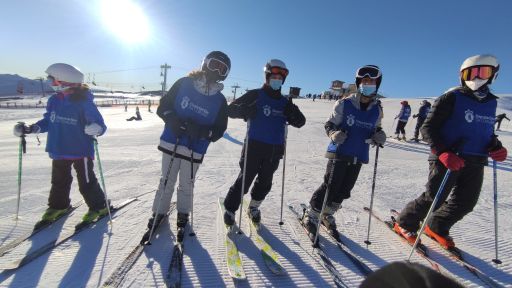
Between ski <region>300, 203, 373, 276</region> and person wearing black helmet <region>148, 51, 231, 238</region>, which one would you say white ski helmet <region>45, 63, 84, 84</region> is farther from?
ski <region>300, 203, 373, 276</region>

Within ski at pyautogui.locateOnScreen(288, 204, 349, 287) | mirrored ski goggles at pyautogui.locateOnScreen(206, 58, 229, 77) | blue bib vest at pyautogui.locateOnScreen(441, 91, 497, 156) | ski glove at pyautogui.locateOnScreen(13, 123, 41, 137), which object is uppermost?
mirrored ski goggles at pyautogui.locateOnScreen(206, 58, 229, 77)

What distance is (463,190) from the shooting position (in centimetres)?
366

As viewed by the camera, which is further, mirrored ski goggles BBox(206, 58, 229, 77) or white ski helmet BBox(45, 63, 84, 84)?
white ski helmet BBox(45, 63, 84, 84)

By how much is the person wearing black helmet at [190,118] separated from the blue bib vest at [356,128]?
4.69 ft

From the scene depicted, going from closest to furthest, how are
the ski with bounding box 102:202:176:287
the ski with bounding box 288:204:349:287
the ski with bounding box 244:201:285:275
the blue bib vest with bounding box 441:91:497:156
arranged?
the ski with bounding box 102:202:176:287 → the ski with bounding box 288:204:349:287 → the ski with bounding box 244:201:285:275 → the blue bib vest with bounding box 441:91:497:156

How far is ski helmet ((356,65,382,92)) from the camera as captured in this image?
370cm

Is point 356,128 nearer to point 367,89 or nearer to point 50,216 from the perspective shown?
point 367,89

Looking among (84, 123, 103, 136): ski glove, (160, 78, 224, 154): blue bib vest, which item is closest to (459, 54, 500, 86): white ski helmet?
(160, 78, 224, 154): blue bib vest

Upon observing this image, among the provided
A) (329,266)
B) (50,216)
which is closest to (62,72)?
(50,216)

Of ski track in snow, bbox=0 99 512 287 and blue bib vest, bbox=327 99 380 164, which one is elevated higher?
blue bib vest, bbox=327 99 380 164

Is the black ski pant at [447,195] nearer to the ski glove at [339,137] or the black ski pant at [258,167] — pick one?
the ski glove at [339,137]

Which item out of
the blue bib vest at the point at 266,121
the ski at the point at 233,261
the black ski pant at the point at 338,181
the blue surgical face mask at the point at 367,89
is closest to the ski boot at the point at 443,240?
the black ski pant at the point at 338,181

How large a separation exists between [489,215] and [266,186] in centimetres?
381

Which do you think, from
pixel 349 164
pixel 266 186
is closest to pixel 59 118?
pixel 266 186
